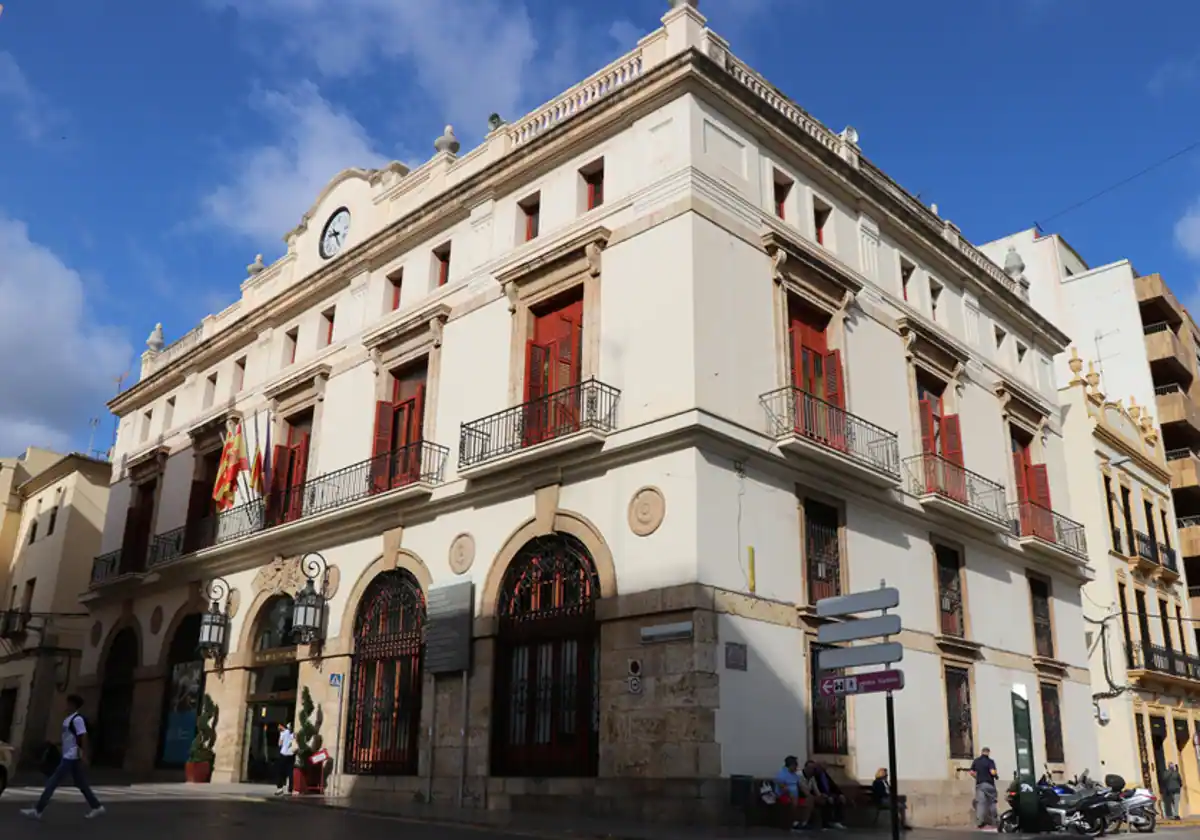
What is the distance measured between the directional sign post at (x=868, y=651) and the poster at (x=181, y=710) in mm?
19855

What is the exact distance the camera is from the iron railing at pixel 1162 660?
29250mm

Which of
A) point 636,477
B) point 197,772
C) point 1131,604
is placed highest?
point 1131,604

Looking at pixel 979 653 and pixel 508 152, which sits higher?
pixel 508 152

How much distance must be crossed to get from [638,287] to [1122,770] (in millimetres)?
20768

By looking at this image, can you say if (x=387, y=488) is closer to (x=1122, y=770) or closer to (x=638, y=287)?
(x=638, y=287)

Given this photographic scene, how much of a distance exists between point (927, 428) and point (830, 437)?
15.1ft

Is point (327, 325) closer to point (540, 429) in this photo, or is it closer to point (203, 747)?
point (540, 429)

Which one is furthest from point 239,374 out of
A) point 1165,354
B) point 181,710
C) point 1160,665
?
point 1165,354

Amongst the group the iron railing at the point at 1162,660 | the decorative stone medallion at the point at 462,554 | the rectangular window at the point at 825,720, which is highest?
the decorative stone medallion at the point at 462,554

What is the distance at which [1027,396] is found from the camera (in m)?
26.1

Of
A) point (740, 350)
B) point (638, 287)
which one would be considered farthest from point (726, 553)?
point (638, 287)

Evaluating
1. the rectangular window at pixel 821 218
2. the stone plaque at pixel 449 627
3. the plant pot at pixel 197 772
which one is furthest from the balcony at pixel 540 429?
the plant pot at pixel 197 772

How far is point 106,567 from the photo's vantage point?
105 ft

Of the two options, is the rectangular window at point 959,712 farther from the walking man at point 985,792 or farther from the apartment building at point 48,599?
the apartment building at point 48,599
